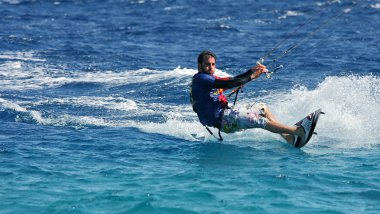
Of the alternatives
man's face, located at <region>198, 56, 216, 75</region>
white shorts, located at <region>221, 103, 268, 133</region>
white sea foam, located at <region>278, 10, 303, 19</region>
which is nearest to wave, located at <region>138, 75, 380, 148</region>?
white shorts, located at <region>221, 103, 268, 133</region>

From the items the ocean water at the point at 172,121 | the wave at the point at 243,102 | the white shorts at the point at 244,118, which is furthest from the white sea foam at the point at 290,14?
the white shorts at the point at 244,118

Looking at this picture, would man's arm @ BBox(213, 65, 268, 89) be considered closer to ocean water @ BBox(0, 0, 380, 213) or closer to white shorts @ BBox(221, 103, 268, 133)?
white shorts @ BBox(221, 103, 268, 133)

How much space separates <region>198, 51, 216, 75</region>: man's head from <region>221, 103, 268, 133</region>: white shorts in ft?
2.38

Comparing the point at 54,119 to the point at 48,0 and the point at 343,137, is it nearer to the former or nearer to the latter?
the point at 343,137

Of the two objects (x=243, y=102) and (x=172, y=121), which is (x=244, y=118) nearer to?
(x=172, y=121)

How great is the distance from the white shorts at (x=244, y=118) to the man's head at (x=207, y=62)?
0.72 meters

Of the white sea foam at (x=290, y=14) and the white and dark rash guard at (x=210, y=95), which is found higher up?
the white sea foam at (x=290, y=14)

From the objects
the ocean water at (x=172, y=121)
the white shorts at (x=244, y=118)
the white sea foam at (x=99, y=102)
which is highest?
the white shorts at (x=244, y=118)

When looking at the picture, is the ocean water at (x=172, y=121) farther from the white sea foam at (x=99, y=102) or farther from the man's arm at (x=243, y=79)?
the man's arm at (x=243, y=79)

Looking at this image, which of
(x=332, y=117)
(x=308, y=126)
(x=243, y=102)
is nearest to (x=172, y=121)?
(x=243, y=102)

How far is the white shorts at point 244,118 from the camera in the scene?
10.7 metres

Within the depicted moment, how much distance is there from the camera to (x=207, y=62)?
10.6 metres

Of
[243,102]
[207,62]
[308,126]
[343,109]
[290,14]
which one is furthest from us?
[290,14]

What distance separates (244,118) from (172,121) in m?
2.75
